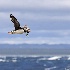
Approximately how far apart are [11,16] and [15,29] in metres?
0.46

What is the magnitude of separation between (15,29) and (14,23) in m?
0.26

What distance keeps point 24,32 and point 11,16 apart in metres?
0.69

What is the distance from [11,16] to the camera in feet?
47.1

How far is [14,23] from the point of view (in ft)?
46.8

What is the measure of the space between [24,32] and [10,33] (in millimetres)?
467

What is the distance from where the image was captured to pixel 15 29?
568 inches

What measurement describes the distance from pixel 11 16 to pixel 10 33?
1.84 ft

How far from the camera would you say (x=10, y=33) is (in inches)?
563

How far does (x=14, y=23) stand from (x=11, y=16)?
27cm

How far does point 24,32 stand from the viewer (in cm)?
1425

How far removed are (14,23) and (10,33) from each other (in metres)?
0.36
